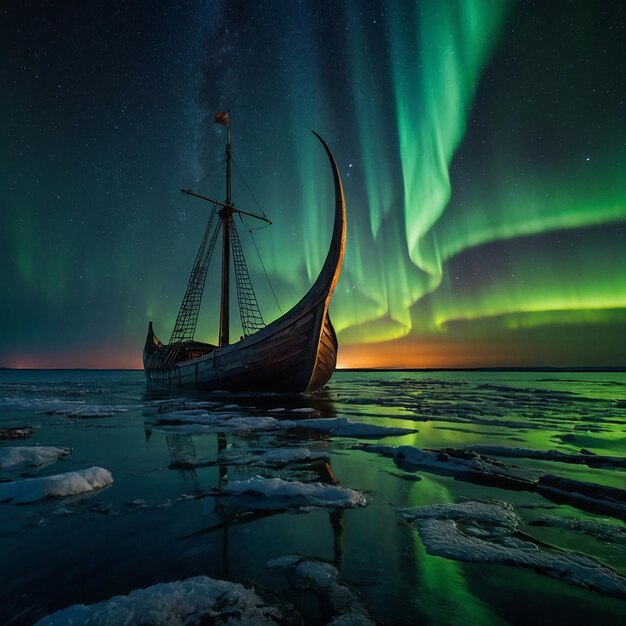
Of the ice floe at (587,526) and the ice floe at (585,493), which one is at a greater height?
the ice floe at (587,526)

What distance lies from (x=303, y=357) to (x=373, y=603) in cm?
1320

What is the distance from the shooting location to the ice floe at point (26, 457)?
4566 mm

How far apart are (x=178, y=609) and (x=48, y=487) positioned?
2.73 metres

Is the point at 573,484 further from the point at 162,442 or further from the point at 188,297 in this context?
the point at 188,297

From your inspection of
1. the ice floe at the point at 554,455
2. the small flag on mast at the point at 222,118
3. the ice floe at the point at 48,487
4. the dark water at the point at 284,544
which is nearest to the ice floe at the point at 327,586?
the dark water at the point at 284,544

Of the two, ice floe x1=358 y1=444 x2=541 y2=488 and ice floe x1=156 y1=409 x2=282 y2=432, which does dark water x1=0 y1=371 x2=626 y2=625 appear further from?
ice floe x1=156 y1=409 x2=282 y2=432

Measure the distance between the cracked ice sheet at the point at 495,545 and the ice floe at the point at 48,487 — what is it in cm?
331

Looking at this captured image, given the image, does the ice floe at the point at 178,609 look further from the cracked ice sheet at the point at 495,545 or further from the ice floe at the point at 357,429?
the ice floe at the point at 357,429

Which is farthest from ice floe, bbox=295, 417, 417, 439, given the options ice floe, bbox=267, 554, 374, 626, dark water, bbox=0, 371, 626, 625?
ice floe, bbox=267, 554, 374, 626

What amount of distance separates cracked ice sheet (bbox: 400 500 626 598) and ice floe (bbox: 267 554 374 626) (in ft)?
2.63

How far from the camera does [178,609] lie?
5.39 ft

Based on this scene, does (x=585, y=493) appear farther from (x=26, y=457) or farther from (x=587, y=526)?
(x=26, y=457)

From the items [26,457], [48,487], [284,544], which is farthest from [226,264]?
[284,544]

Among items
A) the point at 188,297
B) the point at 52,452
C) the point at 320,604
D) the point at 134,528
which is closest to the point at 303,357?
the point at 52,452
